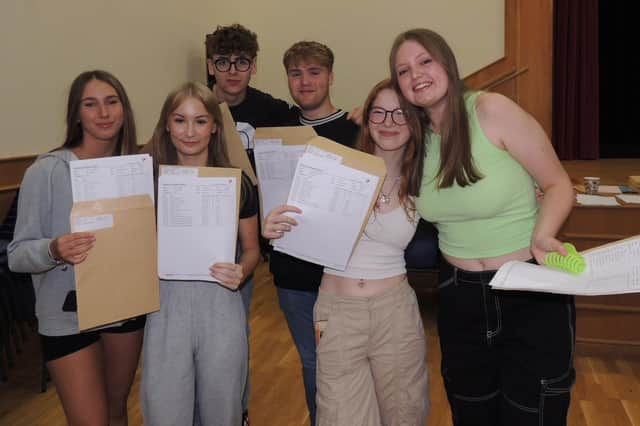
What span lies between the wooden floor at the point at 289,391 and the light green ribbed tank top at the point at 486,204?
1322mm

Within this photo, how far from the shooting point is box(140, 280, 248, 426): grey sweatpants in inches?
63.7

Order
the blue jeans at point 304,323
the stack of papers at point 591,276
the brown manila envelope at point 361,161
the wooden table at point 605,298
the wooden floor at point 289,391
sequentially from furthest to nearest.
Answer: the wooden table at point 605,298 < the wooden floor at point 289,391 < the blue jeans at point 304,323 < the brown manila envelope at point 361,161 < the stack of papers at point 591,276

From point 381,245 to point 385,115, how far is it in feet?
1.22

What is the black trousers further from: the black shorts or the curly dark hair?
the curly dark hair

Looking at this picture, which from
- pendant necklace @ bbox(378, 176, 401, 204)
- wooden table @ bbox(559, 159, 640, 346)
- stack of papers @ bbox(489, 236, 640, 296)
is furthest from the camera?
wooden table @ bbox(559, 159, 640, 346)

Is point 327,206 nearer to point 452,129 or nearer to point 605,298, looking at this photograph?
point 452,129

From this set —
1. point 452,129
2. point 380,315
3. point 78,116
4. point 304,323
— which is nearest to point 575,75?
point 304,323

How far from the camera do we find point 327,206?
64.8 inches

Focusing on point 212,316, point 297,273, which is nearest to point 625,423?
point 297,273

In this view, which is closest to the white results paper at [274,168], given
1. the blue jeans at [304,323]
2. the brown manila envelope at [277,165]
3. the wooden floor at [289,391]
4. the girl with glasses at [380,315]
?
the brown manila envelope at [277,165]

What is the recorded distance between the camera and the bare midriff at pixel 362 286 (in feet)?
5.62

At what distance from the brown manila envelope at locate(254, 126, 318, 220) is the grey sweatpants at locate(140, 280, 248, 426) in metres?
0.37

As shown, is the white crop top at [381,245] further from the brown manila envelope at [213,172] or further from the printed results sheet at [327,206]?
the brown manila envelope at [213,172]

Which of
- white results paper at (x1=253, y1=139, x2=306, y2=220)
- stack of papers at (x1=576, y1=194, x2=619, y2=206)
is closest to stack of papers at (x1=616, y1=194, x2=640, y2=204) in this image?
stack of papers at (x1=576, y1=194, x2=619, y2=206)
